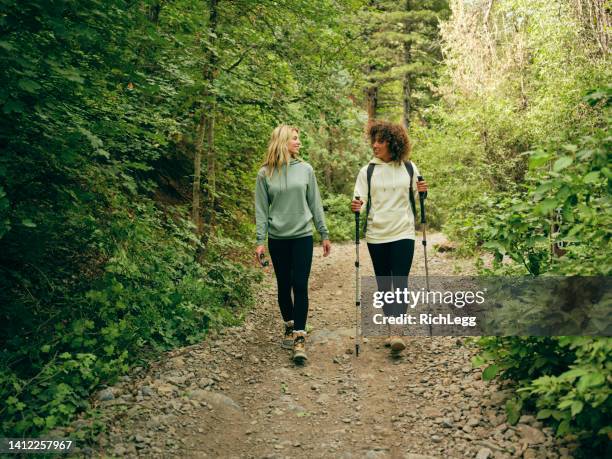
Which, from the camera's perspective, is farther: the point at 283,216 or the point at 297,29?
the point at 297,29

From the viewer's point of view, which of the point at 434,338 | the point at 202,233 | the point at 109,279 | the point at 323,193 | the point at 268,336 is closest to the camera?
the point at 109,279

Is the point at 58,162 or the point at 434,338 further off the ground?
the point at 58,162

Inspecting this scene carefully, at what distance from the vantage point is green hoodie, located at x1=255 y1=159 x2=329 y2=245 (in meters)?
5.47

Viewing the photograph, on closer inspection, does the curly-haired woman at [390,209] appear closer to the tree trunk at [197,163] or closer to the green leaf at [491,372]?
the green leaf at [491,372]

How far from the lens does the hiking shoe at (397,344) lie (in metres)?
5.45

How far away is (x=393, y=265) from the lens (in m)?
5.52

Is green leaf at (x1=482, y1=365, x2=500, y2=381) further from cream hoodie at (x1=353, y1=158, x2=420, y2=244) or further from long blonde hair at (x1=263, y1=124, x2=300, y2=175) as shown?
long blonde hair at (x1=263, y1=124, x2=300, y2=175)

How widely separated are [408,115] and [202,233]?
57.8 feet

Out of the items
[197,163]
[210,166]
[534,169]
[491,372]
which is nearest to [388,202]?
[534,169]

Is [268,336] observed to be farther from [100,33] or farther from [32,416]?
[100,33]

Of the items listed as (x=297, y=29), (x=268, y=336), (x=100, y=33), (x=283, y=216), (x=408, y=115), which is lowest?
(x=268, y=336)

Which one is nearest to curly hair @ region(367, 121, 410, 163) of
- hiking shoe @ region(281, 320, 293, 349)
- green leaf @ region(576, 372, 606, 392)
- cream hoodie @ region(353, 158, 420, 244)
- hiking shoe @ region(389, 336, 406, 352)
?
cream hoodie @ region(353, 158, 420, 244)

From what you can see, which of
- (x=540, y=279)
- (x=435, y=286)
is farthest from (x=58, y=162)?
(x=435, y=286)

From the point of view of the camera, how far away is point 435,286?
331 inches
